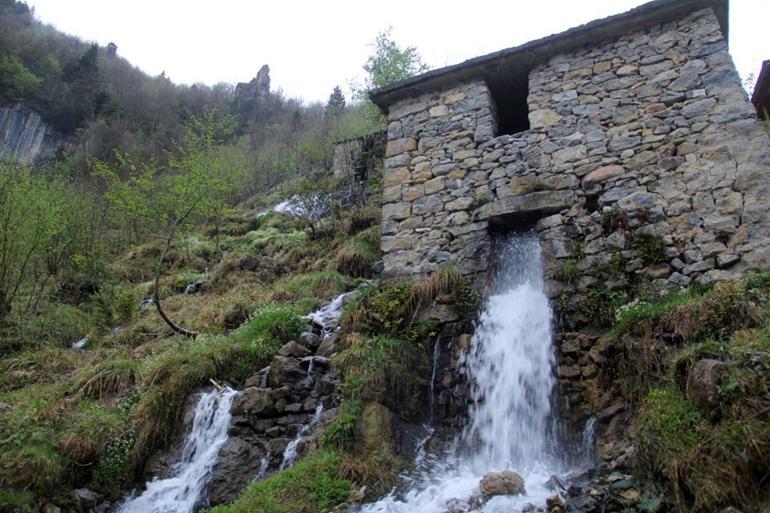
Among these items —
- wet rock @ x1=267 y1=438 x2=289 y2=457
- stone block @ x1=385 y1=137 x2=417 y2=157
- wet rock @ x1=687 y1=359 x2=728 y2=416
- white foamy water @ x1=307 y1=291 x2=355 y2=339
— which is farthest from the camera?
stone block @ x1=385 y1=137 x2=417 y2=157

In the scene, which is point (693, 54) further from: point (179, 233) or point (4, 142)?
point (4, 142)

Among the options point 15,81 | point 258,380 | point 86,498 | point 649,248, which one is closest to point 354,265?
point 258,380

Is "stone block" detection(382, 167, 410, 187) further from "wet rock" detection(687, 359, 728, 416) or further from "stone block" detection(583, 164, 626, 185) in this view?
"wet rock" detection(687, 359, 728, 416)

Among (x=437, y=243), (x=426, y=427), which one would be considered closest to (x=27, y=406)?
(x=426, y=427)

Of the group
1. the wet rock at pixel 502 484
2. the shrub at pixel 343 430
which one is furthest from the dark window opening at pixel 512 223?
the wet rock at pixel 502 484

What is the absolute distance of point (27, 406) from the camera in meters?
6.82

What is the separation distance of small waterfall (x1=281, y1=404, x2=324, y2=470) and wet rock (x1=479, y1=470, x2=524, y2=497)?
2124 millimetres

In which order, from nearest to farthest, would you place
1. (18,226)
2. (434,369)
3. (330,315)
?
(434,369) < (330,315) < (18,226)

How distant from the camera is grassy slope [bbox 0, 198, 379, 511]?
19.2 feet

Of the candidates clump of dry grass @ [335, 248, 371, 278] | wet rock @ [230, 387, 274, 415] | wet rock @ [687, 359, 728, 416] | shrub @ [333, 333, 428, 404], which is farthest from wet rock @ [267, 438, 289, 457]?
clump of dry grass @ [335, 248, 371, 278]

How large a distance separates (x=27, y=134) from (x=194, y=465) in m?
34.7

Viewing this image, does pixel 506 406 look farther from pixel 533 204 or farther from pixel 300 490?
pixel 533 204

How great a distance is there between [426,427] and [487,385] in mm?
838

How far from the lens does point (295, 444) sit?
5.69 meters
